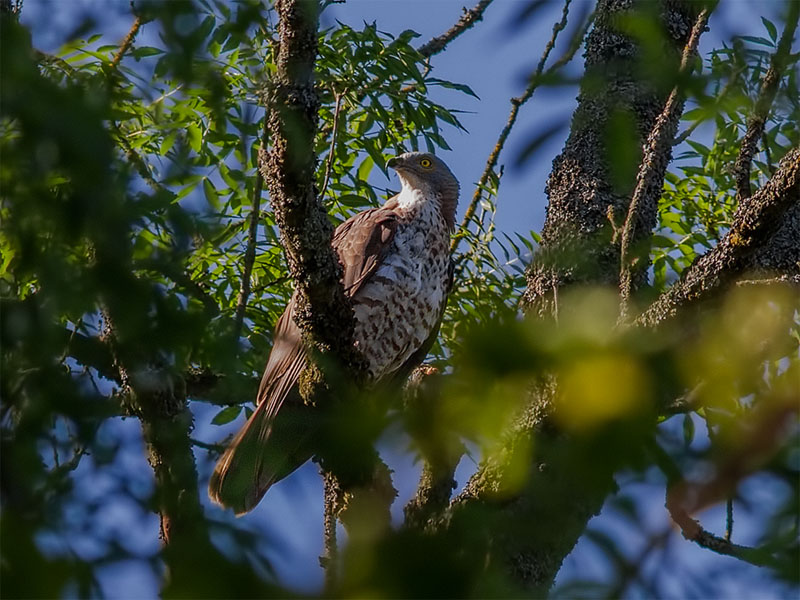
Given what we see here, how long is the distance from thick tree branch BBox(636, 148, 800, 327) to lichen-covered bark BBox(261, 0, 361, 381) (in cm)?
101

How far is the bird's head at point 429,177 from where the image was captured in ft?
18.4

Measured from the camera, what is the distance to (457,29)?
525 centimetres

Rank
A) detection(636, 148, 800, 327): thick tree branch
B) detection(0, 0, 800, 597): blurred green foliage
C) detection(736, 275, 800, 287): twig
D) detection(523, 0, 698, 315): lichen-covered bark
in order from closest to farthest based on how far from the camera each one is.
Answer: detection(0, 0, 800, 597): blurred green foliage → detection(736, 275, 800, 287): twig → detection(636, 148, 800, 327): thick tree branch → detection(523, 0, 698, 315): lichen-covered bark

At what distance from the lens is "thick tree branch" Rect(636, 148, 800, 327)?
3000 millimetres

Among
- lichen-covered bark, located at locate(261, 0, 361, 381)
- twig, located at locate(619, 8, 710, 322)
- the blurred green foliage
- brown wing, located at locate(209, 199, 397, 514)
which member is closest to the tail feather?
brown wing, located at locate(209, 199, 397, 514)

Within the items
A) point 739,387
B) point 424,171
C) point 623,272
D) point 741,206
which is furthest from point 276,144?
point 424,171

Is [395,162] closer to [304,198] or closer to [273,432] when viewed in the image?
[273,432]

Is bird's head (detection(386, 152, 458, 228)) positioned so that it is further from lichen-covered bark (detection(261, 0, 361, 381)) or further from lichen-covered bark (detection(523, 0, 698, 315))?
lichen-covered bark (detection(261, 0, 361, 381))

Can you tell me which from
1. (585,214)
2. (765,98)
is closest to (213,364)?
(765,98)

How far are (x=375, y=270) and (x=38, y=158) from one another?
161 inches

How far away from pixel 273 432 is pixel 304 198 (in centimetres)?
141

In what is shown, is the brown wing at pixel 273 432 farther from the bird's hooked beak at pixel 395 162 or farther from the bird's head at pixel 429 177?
the bird's head at pixel 429 177

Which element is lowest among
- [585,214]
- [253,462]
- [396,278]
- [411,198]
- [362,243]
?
[253,462]

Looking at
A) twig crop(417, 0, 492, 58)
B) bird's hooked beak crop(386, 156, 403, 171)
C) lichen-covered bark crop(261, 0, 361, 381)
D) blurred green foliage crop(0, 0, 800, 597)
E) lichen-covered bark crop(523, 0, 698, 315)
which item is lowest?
blurred green foliage crop(0, 0, 800, 597)
